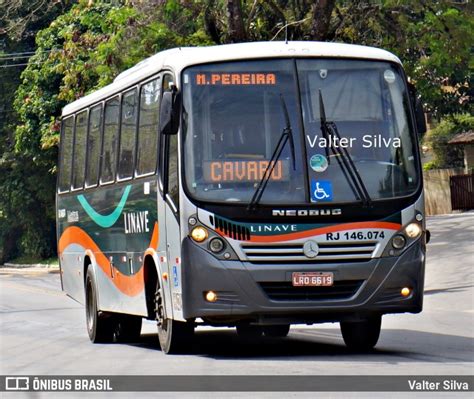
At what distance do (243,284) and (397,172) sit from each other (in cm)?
204

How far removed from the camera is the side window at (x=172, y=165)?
13.9m

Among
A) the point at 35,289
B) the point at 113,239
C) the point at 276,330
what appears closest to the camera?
the point at 276,330

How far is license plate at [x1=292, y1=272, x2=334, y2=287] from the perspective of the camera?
13.4 metres

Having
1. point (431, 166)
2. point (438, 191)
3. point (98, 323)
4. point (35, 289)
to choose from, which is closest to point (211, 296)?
point (98, 323)

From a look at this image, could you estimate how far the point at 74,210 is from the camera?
65.2 ft

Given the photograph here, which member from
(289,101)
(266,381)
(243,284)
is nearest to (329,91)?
(289,101)

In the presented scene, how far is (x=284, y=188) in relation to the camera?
13609 millimetres

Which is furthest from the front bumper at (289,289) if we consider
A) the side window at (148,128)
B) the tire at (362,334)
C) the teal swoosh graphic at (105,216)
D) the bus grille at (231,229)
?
the teal swoosh graphic at (105,216)

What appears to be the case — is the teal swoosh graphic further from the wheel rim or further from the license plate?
the license plate

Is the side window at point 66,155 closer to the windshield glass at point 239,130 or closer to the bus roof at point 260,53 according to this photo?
the bus roof at point 260,53

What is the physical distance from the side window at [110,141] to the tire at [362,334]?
3702 millimetres

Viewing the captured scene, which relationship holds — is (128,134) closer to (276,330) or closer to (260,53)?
(260,53)

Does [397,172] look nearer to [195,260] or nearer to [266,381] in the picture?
[195,260]

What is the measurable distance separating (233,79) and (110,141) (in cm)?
384
